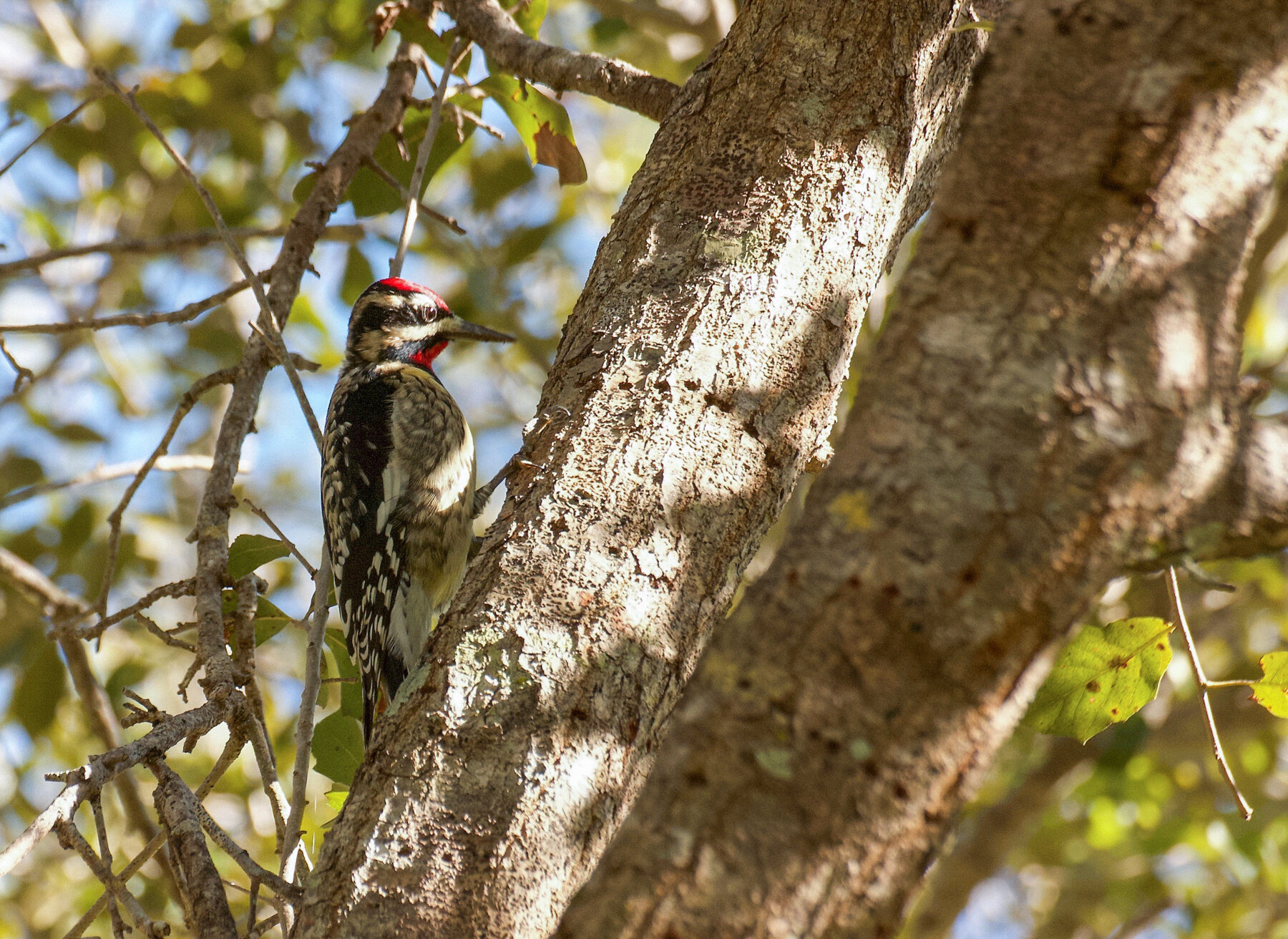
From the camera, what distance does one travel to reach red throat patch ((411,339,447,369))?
4.06 m

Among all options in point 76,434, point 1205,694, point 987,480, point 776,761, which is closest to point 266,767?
point 776,761

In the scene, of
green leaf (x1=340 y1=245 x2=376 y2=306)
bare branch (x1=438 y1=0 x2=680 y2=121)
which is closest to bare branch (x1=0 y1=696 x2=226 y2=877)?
bare branch (x1=438 y1=0 x2=680 y2=121)

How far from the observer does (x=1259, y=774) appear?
504 cm

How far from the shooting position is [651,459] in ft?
5.68

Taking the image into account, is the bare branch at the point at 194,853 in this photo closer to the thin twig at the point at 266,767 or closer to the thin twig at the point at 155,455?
the thin twig at the point at 266,767

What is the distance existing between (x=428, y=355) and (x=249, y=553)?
6.54 ft

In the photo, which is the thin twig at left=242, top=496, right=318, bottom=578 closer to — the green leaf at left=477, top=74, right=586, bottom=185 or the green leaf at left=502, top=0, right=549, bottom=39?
the green leaf at left=477, top=74, right=586, bottom=185

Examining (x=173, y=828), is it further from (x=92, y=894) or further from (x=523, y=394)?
(x=523, y=394)

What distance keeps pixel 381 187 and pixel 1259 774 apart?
460 cm

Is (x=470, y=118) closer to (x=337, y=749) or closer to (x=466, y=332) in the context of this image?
(x=466, y=332)

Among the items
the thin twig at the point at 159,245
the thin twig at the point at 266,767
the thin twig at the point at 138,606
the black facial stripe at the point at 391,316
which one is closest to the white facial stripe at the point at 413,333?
the black facial stripe at the point at 391,316

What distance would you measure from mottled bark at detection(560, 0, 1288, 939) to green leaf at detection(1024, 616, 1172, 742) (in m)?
0.87

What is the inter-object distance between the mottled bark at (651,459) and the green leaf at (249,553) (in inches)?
26.1

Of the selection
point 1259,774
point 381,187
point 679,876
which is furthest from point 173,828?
point 1259,774
